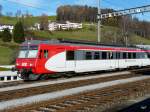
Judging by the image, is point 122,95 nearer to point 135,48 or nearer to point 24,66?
point 24,66

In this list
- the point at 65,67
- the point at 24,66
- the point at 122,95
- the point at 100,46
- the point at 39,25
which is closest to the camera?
the point at 122,95

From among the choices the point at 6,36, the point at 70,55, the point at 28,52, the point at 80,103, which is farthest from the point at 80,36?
the point at 80,103

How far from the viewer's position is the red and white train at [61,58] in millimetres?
25562

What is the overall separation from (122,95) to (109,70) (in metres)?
20.2

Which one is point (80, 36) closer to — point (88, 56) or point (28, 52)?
point (88, 56)

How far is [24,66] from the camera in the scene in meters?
25.9

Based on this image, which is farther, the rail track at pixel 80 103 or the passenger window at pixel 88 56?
the passenger window at pixel 88 56

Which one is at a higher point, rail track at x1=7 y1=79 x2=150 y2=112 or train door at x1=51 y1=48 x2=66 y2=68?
train door at x1=51 y1=48 x2=66 y2=68

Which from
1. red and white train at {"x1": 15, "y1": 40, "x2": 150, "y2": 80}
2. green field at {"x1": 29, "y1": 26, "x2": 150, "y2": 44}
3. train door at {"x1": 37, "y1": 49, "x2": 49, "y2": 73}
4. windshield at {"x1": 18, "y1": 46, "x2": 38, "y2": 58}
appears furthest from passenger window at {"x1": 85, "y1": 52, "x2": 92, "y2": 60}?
green field at {"x1": 29, "y1": 26, "x2": 150, "y2": 44}

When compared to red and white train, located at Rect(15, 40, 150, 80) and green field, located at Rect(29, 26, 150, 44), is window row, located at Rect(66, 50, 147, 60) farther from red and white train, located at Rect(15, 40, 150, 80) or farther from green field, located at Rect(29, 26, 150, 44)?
green field, located at Rect(29, 26, 150, 44)

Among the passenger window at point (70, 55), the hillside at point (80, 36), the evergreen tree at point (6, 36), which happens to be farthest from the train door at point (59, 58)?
the evergreen tree at point (6, 36)

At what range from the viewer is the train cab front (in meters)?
25.4

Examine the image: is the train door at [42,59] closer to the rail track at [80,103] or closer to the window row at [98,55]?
the window row at [98,55]

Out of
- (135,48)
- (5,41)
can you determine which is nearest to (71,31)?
(5,41)
